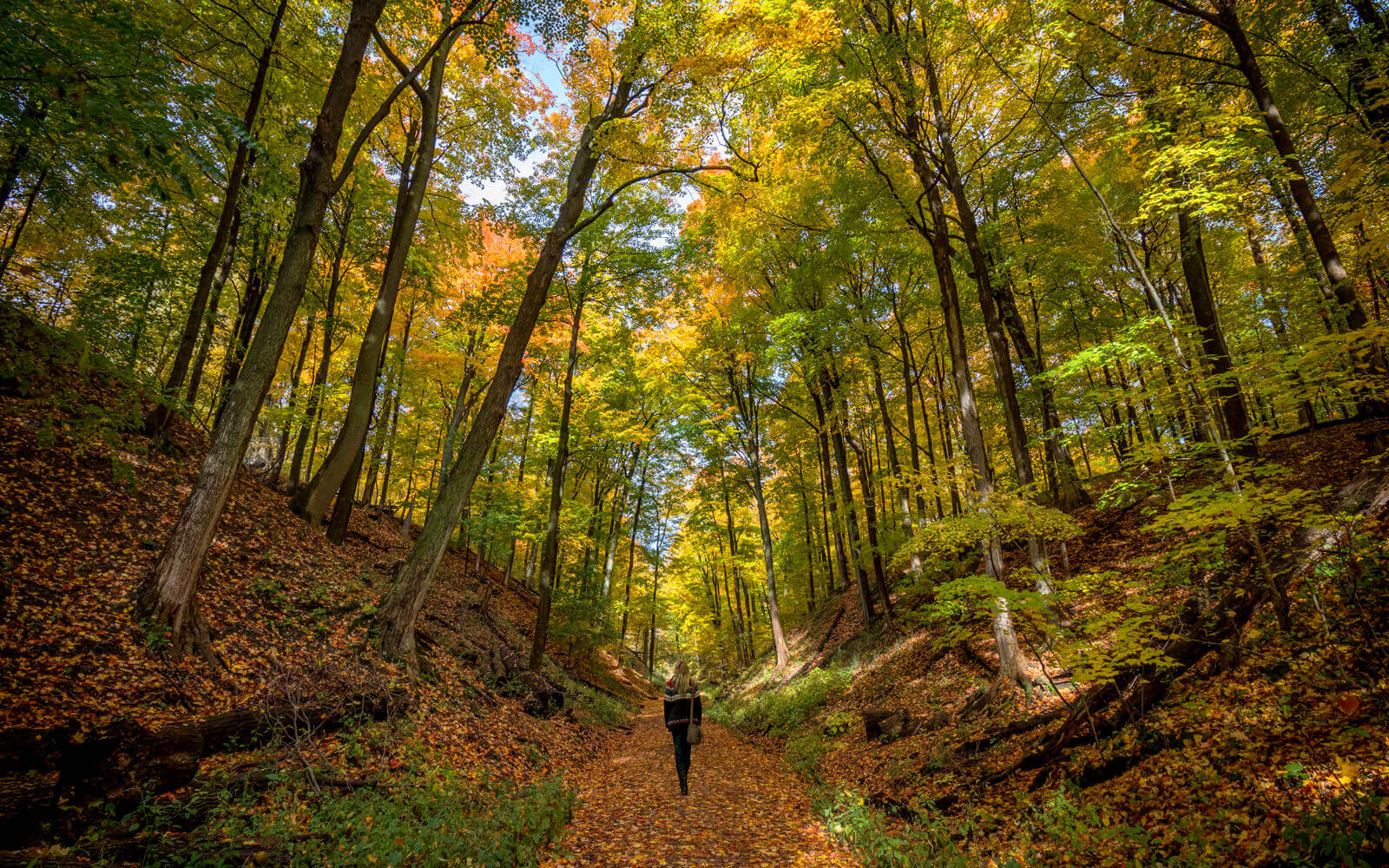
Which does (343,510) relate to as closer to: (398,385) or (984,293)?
(398,385)

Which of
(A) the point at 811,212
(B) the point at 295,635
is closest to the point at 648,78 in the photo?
(A) the point at 811,212

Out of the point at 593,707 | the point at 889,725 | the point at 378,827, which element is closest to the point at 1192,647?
the point at 889,725

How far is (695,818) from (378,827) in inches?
138

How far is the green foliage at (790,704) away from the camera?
437 inches

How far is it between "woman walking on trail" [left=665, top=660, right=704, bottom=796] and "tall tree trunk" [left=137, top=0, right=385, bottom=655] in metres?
5.44

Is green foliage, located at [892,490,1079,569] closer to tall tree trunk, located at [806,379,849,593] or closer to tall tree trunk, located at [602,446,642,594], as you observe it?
tall tree trunk, located at [806,379,849,593]

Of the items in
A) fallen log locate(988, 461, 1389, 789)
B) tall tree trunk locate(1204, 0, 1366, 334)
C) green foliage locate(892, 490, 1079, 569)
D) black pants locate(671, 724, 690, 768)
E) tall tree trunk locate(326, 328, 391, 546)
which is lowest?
black pants locate(671, 724, 690, 768)

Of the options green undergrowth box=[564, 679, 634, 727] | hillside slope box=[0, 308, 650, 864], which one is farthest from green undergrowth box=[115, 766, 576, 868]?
green undergrowth box=[564, 679, 634, 727]

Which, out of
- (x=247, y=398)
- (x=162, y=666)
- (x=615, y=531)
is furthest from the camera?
(x=615, y=531)

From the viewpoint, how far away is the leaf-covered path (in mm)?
4645

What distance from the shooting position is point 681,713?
6.83 metres

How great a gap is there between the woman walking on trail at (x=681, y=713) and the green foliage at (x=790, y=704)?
4.86 meters

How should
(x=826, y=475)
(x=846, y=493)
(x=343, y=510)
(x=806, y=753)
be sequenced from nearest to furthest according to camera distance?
(x=806, y=753) < (x=343, y=510) < (x=846, y=493) < (x=826, y=475)

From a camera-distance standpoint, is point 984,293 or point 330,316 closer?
point 984,293
